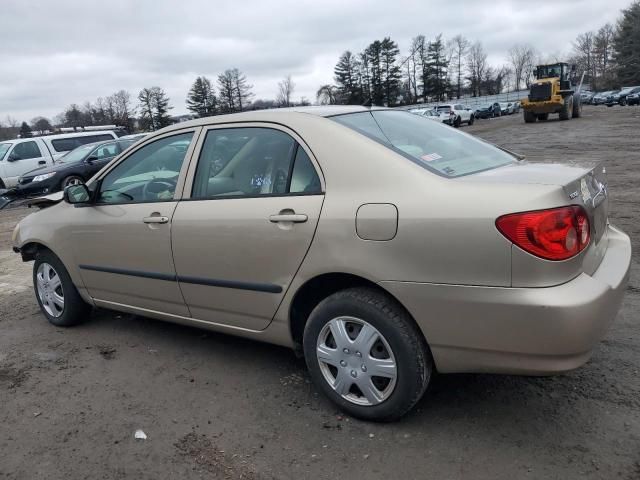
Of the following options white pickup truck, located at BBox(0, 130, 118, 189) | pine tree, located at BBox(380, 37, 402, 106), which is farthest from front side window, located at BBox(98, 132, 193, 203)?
pine tree, located at BBox(380, 37, 402, 106)

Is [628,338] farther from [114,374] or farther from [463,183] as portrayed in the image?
[114,374]

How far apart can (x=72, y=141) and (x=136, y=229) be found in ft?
51.0

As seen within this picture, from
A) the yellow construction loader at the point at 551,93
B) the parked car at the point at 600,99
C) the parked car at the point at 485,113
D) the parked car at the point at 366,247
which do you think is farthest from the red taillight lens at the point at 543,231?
the parked car at the point at 600,99

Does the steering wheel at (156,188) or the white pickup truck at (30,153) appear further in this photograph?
A: the white pickup truck at (30,153)

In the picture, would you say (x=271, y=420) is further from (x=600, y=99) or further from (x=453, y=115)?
(x=600, y=99)

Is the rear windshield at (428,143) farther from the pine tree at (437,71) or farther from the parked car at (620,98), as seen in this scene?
the pine tree at (437,71)

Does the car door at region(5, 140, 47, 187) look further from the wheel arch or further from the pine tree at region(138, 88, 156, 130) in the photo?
the pine tree at region(138, 88, 156, 130)

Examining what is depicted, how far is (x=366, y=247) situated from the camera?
103 inches

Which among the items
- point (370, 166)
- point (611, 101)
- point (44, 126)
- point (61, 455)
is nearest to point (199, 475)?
point (61, 455)

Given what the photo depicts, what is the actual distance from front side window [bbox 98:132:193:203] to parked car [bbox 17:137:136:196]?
1039 centimetres

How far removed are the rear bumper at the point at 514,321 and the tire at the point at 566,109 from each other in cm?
3282

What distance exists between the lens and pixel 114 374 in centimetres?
368

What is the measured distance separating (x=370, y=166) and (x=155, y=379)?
2.01m

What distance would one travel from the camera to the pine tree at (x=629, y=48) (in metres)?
73.0
